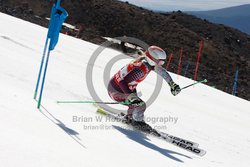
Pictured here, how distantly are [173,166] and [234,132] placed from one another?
4190 mm

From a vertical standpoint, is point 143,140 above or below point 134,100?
below

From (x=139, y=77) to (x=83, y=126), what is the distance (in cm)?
156

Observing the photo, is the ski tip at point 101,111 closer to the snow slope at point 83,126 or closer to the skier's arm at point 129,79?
the snow slope at point 83,126

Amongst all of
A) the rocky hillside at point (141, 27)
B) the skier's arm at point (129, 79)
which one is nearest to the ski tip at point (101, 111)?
the skier's arm at point (129, 79)

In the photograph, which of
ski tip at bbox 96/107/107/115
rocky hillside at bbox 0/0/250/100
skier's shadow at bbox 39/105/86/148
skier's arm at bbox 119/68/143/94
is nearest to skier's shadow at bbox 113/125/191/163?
ski tip at bbox 96/107/107/115

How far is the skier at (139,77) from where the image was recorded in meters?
5.74

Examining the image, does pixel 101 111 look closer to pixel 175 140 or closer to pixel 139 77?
pixel 139 77

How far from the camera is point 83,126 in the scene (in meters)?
4.78

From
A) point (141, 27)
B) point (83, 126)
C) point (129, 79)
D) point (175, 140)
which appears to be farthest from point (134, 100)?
point (141, 27)

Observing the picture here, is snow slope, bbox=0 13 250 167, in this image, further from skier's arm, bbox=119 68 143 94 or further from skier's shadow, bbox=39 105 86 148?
skier's arm, bbox=119 68 143 94

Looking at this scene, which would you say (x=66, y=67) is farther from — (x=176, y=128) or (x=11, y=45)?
(x=176, y=128)

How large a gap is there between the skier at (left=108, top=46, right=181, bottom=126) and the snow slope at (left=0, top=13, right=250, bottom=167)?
40 centimetres

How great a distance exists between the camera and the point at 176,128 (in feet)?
22.4

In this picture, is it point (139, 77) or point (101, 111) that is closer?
point (139, 77)
